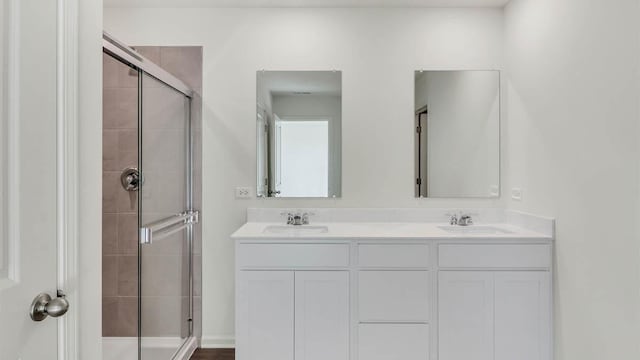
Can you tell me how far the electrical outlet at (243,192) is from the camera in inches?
105

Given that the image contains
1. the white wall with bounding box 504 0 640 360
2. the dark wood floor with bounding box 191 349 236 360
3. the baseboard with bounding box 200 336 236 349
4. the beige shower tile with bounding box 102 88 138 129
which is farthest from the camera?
the baseboard with bounding box 200 336 236 349

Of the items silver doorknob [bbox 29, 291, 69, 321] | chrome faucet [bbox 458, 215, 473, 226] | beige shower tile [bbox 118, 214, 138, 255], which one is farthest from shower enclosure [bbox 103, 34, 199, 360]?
chrome faucet [bbox 458, 215, 473, 226]

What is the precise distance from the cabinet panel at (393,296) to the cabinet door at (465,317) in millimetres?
104

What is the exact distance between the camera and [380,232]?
228 centimetres

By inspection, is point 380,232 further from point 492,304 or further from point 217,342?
point 217,342

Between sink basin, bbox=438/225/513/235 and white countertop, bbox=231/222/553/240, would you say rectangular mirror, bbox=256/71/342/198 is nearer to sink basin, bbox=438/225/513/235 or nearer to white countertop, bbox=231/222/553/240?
white countertop, bbox=231/222/553/240

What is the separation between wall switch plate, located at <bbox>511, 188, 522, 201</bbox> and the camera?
2.47m

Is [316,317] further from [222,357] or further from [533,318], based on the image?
[533,318]

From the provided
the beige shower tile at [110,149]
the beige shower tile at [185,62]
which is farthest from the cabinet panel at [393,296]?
the beige shower tile at [185,62]

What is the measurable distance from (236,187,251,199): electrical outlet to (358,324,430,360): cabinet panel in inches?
47.4

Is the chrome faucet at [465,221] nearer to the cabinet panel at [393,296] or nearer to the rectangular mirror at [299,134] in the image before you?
the cabinet panel at [393,296]

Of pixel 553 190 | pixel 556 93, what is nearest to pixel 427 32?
pixel 556 93

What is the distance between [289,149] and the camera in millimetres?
2703

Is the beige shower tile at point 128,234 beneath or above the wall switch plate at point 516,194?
beneath
